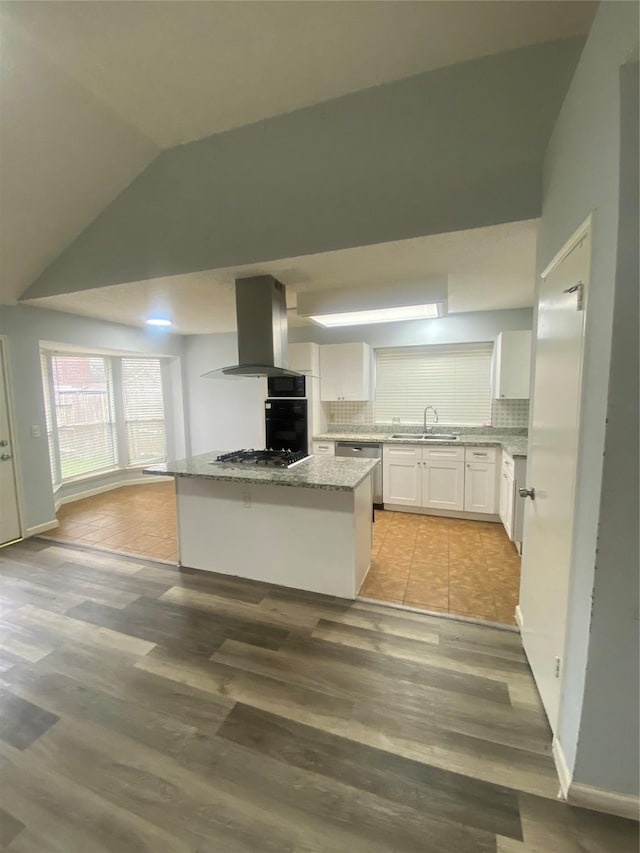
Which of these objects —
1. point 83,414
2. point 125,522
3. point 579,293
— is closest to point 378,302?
point 579,293

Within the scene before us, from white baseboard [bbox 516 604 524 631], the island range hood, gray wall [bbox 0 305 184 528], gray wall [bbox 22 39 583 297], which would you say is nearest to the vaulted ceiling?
gray wall [bbox 22 39 583 297]

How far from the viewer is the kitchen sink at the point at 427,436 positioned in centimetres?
443

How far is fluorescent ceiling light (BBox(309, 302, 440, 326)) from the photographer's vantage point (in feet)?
10.2

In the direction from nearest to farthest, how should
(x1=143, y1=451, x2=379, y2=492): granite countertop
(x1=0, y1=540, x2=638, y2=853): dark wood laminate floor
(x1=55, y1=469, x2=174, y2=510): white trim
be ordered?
(x1=0, y1=540, x2=638, y2=853): dark wood laminate floor → (x1=143, y1=451, x2=379, y2=492): granite countertop → (x1=55, y1=469, x2=174, y2=510): white trim

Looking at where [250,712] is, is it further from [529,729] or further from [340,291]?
[340,291]

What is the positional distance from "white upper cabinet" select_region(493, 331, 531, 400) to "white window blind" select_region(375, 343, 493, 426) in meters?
0.51

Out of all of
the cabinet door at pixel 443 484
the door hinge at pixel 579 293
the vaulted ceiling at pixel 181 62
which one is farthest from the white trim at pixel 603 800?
the vaulted ceiling at pixel 181 62

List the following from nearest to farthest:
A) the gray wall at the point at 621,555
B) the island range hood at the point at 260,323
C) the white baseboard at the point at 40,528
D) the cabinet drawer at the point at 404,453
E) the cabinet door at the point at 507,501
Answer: the gray wall at the point at 621,555 < the island range hood at the point at 260,323 < the cabinet door at the point at 507,501 < the white baseboard at the point at 40,528 < the cabinet drawer at the point at 404,453

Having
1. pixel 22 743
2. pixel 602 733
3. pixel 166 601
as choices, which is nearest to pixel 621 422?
Result: pixel 602 733

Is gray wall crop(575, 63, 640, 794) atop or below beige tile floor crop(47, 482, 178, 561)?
atop

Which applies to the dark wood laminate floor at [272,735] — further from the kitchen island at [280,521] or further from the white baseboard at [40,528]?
the white baseboard at [40,528]

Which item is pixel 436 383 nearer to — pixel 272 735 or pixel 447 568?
pixel 447 568

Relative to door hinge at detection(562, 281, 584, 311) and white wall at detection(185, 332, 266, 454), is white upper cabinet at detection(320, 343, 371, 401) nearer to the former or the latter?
white wall at detection(185, 332, 266, 454)

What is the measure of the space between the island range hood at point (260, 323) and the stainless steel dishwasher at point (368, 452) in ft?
5.98
